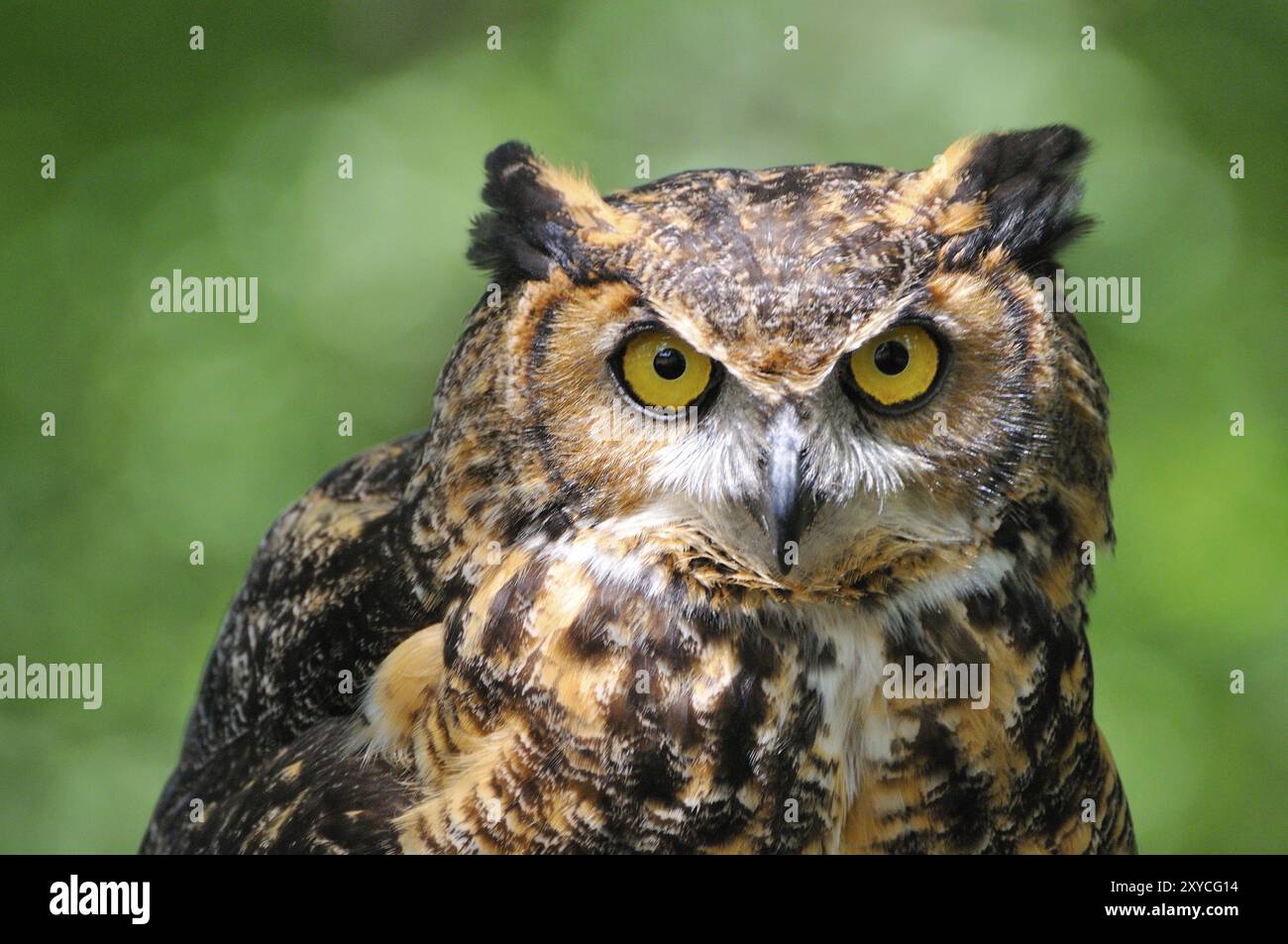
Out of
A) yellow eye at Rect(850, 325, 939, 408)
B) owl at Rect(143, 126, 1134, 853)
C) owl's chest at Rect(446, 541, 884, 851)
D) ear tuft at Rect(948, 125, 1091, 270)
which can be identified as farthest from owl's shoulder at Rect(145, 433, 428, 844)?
ear tuft at Rect(948, 125, 1091, 270)

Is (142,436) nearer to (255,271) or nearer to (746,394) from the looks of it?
(255,271)

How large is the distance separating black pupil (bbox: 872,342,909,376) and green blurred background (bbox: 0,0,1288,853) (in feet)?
7.11

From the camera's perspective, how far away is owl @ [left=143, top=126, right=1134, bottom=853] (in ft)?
4.86

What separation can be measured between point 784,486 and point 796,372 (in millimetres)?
130

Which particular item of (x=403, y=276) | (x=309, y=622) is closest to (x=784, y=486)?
(x=309, y=622)

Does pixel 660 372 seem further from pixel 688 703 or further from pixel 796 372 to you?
pixel 688 703

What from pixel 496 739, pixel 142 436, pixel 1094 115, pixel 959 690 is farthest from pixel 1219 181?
pixel 142 436

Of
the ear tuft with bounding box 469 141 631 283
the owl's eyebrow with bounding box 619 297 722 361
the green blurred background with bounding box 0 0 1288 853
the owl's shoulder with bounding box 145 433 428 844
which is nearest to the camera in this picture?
the owl's eyebrow with bounding box 619 297 722 361

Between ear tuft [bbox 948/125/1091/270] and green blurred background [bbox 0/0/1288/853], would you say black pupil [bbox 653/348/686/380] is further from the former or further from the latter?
green blurred background [bbox 0/0/1288/853]

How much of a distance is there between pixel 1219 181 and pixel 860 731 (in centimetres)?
278

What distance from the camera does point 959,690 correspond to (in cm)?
159

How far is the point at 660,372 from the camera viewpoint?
4.92 feet

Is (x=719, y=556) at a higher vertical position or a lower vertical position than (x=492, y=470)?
lower

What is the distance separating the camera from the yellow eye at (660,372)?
149 cm
